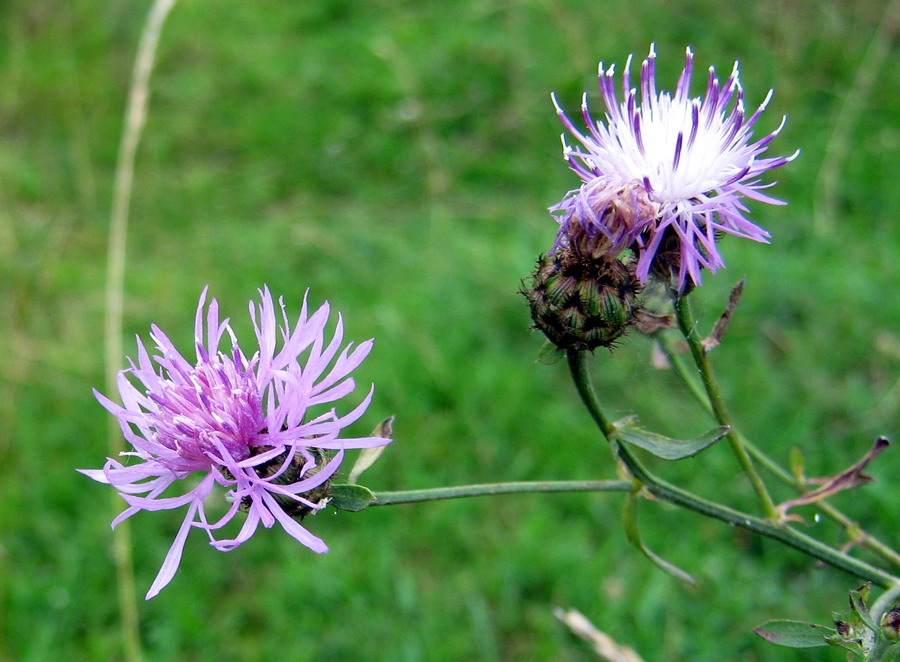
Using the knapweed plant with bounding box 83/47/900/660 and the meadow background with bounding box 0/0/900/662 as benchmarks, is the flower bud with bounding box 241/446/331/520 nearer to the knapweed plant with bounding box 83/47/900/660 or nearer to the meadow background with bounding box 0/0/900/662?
the knapweed plant with bounding box 83/47/900/660

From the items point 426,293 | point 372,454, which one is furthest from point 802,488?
point 426,293

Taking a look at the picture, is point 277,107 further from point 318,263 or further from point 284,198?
point 318,263

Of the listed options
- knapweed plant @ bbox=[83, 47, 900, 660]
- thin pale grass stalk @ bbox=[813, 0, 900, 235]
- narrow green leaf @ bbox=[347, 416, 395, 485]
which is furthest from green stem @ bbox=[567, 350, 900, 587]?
thin pale grass stalk @ bbox=[813, 0, 900, 235]

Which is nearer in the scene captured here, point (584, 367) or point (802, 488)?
point (584, 367)

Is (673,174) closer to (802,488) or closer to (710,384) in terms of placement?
(710,384)

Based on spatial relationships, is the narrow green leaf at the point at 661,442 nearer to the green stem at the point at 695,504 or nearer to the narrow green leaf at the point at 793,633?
the green stem at the point at 695,504

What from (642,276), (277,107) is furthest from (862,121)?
(642,276)
